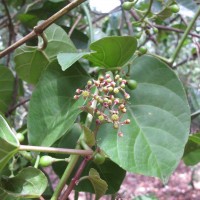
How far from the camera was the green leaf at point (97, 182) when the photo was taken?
0.66m

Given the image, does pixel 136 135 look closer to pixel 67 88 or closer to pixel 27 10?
pixel 67 88

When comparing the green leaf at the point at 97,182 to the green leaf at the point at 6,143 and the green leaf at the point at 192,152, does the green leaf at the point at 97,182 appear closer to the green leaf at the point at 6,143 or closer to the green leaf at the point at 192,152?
the green leaf at the point at 6,143

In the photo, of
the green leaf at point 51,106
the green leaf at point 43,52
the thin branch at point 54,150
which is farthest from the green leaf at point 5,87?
the thin branch at point 54,150

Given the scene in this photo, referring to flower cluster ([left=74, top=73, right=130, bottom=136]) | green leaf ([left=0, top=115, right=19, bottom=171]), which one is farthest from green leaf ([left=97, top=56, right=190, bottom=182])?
green leaf ([left=0, top=115, right=19, bottom=171])

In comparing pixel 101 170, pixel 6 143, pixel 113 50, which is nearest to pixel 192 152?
pixel 101 170

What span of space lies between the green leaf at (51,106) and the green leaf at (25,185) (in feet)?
0.20

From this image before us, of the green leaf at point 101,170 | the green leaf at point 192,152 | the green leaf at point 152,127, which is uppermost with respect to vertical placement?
the green leaf at point 152,127

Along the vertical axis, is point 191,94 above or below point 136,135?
below

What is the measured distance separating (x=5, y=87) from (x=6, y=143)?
0.39 metres

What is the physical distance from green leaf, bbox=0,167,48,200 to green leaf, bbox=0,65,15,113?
31cm

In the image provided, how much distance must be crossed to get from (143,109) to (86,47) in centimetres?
40

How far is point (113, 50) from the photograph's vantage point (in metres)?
0.69

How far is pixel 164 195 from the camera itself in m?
4.93

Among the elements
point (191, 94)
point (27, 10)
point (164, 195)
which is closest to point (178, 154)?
point (191, 94)
